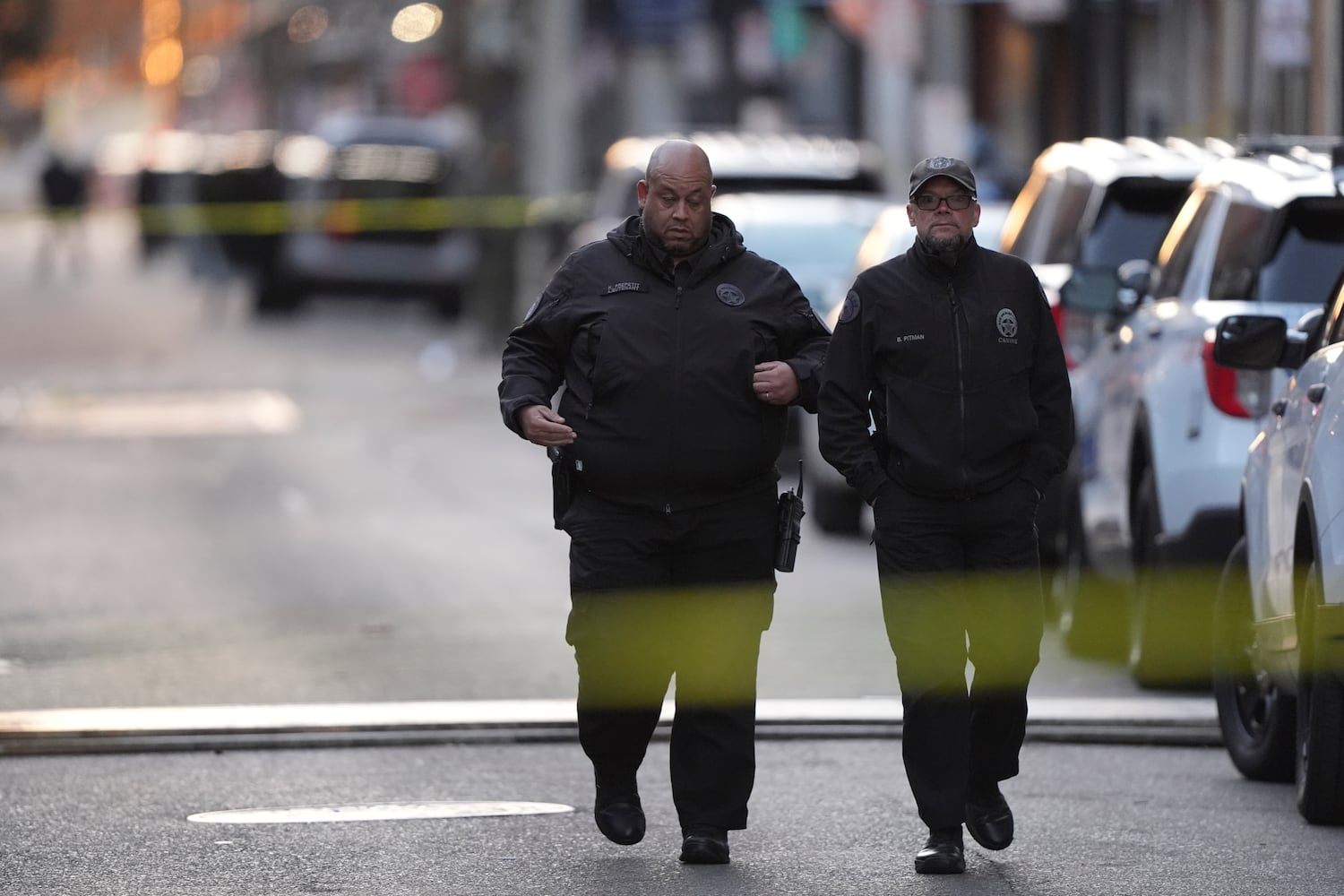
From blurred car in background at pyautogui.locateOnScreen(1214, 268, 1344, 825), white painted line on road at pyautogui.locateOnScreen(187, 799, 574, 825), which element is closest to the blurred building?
blurred car in background at pyautogui.locateOnScreen(1214, 268, 1344, 825)

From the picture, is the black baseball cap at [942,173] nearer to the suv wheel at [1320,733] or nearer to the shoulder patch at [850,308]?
the shoulder patch at [850,308]

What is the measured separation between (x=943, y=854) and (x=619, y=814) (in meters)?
0.88

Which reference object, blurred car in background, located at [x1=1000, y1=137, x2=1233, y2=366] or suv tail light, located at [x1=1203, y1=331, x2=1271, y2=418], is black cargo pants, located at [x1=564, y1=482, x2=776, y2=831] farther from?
blurred car in background, located at [x1=1000, y1=137, x2=1233, y2=366]

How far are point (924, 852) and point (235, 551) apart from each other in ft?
29.8

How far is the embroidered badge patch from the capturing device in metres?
7.80

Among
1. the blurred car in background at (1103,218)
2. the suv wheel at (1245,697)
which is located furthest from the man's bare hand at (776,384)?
the blurred car in background at (1103,218)

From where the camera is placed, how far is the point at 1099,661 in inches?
485

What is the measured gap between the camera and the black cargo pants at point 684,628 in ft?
25.7

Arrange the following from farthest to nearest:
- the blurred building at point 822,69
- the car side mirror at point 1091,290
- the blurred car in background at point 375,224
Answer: the blurred car in background at point 375,224 < the blurred building at point 822,69 < the car side mirror at point 1091,290

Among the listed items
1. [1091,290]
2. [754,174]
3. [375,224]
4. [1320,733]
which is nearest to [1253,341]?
[1320,733]

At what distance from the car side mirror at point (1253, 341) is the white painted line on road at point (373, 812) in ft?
7.65

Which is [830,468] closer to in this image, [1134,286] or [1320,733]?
[1134,286]

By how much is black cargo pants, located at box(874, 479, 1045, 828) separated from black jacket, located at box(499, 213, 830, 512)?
0.41 m

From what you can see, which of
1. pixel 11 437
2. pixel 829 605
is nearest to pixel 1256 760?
pixel 829 605
